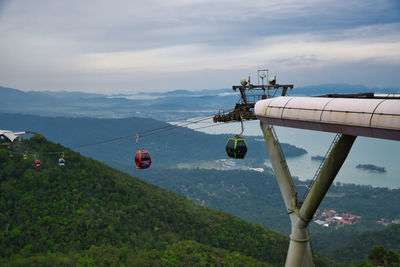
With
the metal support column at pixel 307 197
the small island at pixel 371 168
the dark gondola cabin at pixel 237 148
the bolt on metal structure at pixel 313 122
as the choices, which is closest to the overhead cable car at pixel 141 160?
the bolt on metal structure at pixel 313 122

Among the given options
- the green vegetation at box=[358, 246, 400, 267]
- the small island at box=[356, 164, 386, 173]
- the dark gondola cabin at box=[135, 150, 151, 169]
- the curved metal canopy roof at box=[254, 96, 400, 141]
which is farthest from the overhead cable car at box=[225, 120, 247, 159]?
the small island at box=[356, 164, 386, 173]

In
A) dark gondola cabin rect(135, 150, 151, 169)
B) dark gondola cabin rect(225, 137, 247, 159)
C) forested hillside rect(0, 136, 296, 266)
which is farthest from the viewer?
forested hillside rect(0, 136, 296, 266)

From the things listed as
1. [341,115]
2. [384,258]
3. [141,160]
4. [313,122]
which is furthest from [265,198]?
[341,115]

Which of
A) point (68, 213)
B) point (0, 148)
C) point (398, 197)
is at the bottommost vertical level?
point (398, 197)

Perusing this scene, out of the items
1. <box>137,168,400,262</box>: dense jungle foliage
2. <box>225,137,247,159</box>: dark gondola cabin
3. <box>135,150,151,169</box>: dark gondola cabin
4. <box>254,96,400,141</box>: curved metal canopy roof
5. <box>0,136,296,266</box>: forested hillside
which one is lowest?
<box>137,168,400,262</box>: dense jungle foliage

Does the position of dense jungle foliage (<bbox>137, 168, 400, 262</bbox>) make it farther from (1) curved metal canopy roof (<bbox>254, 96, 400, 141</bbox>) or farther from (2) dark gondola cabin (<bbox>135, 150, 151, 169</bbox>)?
(1) curved metal canopy roof (<bbox>254, 96, 400, 141</bbox>)

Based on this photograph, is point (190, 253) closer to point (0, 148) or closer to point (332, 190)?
point (0, 148)

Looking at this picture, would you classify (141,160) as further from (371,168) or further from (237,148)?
(371,168)

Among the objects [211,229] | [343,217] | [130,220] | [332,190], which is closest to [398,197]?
[332,190]
